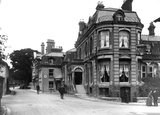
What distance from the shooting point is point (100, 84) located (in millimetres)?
27359

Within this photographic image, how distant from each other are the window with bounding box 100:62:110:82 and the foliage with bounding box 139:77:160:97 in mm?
4131

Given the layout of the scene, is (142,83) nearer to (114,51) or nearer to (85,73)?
(114,51)

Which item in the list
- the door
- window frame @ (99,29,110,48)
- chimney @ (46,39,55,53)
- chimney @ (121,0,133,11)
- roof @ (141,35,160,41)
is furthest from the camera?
chimney @ (46,39,55,53)

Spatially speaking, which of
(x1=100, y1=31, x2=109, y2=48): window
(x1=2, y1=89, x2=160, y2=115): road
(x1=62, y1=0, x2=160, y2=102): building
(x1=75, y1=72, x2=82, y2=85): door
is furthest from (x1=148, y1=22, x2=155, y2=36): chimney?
(x1=2, y1=89, x2=160, y2=115): road

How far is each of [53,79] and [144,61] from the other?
2445cm

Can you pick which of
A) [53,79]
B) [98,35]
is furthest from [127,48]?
[53,79]

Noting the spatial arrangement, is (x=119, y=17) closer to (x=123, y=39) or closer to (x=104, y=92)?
(x=123, y=39)

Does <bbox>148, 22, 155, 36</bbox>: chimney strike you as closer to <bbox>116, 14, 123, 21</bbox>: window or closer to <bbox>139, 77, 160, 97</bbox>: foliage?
<bbox>116, 14, 123, 21</bbox>: window

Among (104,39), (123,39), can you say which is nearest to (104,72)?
(104,39)

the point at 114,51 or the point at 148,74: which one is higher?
the point at 114,51

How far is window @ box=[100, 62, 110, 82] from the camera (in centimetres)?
2688

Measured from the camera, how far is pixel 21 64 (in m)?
71.3

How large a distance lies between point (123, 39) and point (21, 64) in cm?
5030

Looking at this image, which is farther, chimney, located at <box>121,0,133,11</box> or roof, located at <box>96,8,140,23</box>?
chimney, located at <box>121,0,133,11</box>
